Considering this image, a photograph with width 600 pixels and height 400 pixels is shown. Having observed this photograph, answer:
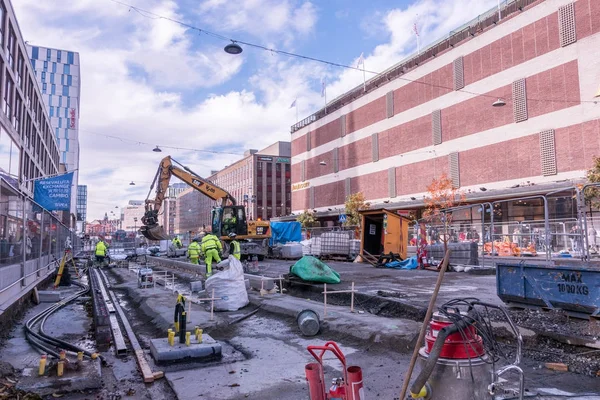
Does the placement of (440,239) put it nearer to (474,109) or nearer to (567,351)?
(567,351)

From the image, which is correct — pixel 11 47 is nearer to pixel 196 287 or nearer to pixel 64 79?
pixel 196 287

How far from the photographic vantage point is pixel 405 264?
19.7 m

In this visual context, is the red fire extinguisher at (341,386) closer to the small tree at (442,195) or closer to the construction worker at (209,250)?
the construction worker at (209,250)

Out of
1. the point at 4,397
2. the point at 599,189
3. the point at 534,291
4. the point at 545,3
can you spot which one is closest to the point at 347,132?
the point at 545,3

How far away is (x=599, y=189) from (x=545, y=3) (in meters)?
18.5

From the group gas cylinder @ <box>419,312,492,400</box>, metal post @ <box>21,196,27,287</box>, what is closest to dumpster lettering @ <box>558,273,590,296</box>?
gas cylinder @ <box>419,312,492,400</box>

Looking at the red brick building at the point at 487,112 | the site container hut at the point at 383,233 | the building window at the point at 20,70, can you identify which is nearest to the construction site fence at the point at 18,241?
the site container hut at the point at 383,233

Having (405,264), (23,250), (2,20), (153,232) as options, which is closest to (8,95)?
(2,20)

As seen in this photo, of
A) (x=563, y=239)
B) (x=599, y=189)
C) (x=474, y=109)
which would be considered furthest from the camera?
(x=474, y=109)

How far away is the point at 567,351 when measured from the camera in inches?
245

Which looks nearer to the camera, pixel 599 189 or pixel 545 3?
pixel 599 189

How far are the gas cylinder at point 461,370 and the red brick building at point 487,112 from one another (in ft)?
97.0

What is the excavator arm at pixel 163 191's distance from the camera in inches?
812

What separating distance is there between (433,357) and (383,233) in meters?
19.2
